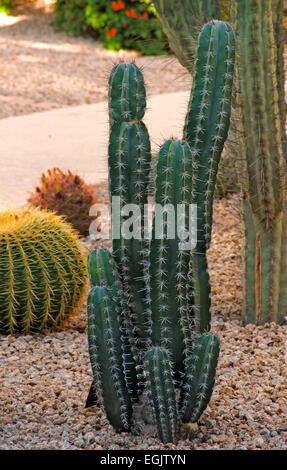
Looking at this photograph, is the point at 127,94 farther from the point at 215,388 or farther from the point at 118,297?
the point at 215,388

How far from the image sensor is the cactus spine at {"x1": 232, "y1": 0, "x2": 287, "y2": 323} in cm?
371

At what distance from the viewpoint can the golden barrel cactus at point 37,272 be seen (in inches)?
156

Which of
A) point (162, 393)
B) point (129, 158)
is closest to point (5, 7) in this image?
point (129, 158)

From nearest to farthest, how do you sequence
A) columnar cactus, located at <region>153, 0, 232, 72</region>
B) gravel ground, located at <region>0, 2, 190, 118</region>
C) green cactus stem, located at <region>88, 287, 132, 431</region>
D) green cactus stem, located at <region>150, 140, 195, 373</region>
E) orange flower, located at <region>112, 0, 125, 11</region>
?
green cactus stem, located at <region>150, 140, 195, 373</region>
green cactus stem, located at <region>88, 287, 132, 431</region>
columnar cactus, located at <region>153, 0, 232, 72</region>
gravel ground, located at <region>0, 2, 190, 118</region>
orange flower, located at <region>112, 0, 125, 11</region>

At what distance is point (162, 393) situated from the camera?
275cm

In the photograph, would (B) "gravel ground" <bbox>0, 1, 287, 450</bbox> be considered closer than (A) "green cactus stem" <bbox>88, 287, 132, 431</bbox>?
No

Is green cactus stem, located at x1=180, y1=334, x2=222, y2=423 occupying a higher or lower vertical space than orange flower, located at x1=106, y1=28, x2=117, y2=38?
lower

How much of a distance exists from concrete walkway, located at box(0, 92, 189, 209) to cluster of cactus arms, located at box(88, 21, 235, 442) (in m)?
3.19

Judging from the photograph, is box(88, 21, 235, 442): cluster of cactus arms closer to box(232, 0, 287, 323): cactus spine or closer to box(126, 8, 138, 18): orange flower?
box(232, 0, 287, 323): cactus spine

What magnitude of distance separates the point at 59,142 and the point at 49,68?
4.05 meters

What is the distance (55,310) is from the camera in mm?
4156

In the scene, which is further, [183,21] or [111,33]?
[111,33]

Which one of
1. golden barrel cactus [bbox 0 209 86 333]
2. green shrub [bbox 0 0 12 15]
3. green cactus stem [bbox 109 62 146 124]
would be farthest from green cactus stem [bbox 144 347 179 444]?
green shrub [bbox 0 0 12 15]

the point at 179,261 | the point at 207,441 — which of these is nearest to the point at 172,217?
the point at 179,261
